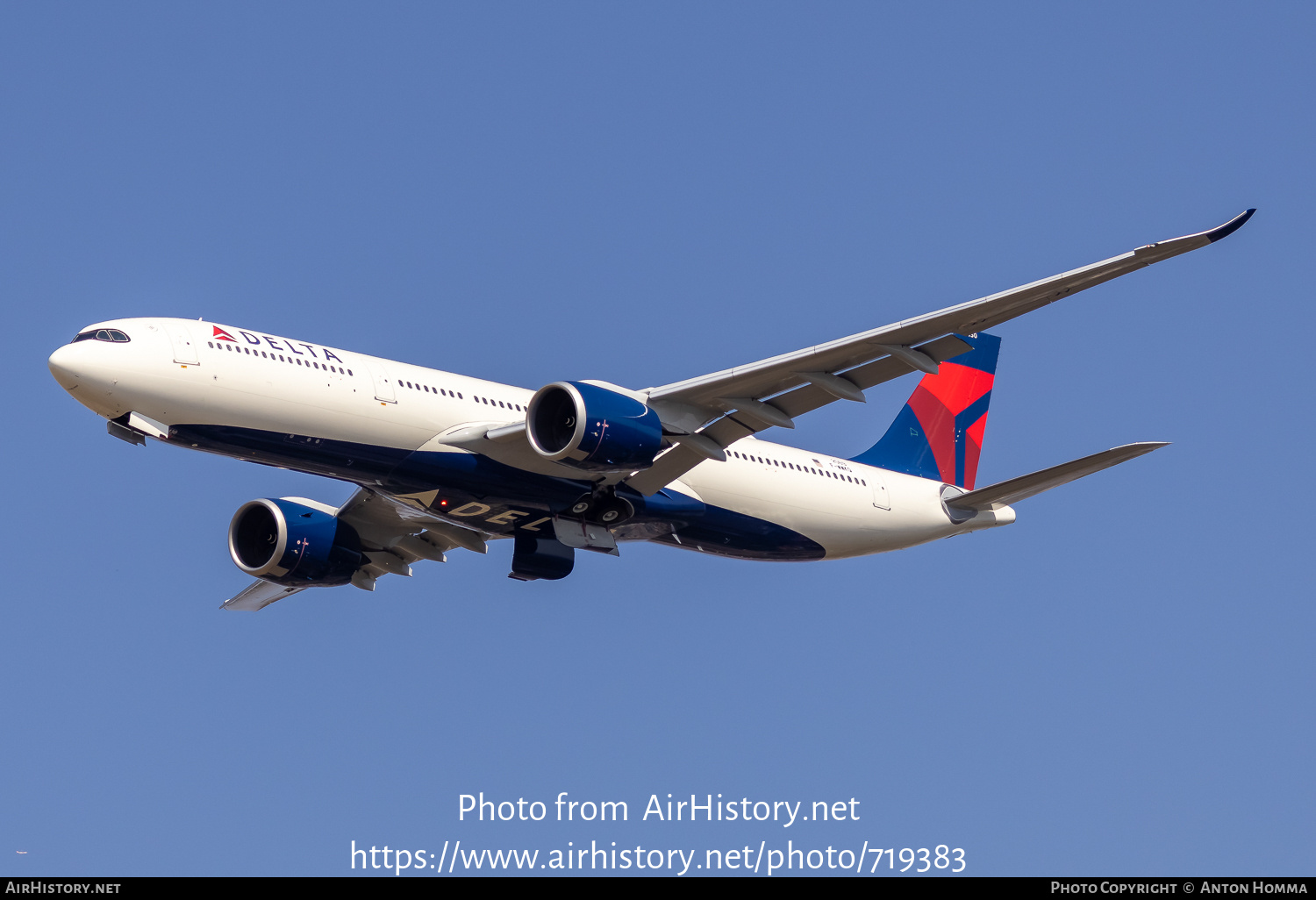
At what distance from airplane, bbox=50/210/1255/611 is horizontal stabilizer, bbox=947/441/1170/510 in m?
0.07

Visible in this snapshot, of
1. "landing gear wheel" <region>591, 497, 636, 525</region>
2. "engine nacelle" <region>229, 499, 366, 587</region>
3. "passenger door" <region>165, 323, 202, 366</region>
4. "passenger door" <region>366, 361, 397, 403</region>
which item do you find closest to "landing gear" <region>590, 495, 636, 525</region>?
"landing gear wheel" <region>591, 497, 636, 525</region>

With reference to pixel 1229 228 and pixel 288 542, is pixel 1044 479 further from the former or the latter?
pixel 288 542

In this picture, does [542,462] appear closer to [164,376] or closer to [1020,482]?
[164,376]

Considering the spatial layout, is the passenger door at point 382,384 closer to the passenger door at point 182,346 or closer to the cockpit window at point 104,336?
the passenger door at point 182,346

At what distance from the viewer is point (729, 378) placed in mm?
30953

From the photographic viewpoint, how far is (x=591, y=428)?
98.1ft

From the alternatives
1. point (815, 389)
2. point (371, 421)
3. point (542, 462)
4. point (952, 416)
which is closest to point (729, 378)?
point (815, 389)

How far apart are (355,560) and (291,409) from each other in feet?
28.8

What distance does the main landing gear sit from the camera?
108 ft

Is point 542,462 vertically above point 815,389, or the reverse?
point 815,389

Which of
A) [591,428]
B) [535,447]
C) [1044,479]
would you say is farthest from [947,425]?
[535,447]

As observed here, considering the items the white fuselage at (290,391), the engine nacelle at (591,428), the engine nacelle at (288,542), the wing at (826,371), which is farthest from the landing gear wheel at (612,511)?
the engine nacelle at (288,542)

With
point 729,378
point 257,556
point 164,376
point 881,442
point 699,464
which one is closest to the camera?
point 164,376

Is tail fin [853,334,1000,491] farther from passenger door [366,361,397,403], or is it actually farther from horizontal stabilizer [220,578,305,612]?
horizontal stabilizer [220,578,305,612]
